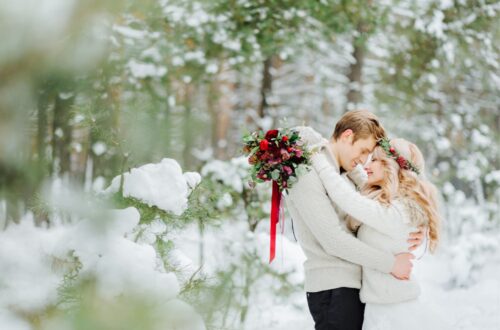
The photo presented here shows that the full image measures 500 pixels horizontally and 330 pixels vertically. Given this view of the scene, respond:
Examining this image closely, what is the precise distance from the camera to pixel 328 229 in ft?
8.52

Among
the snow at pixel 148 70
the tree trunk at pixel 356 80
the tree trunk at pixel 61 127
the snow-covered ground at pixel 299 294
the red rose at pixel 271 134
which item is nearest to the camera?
the tree trunk at pixel 61 127

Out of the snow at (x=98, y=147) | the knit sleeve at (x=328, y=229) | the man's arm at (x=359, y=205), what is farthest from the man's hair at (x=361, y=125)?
the snow at (x=98, y=147)

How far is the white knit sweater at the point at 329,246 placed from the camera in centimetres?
261

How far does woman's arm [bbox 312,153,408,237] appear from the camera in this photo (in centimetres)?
257

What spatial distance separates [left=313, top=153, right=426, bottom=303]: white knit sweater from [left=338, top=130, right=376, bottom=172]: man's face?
17 centimetres

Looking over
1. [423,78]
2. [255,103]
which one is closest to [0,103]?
[423,78]

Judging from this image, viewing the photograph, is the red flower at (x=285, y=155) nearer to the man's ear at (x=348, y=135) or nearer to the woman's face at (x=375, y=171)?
the man's ear at (x=348, y=135)

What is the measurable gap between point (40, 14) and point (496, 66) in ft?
30.8

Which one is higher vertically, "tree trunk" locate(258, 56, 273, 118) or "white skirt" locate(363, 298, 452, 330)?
"white skirt" locate(363, 298, 452, 330)

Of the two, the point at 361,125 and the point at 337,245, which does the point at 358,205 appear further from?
the point at 361,125

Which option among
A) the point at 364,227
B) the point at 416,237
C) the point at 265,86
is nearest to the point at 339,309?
the point at 364,227

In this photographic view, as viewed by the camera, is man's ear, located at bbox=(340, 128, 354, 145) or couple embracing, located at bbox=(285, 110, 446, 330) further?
man's ear, located at bbox=(340, 128, 354, 145)

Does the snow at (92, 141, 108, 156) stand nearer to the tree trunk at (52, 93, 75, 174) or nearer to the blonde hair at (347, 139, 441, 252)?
the tree trunk at (52, 93, 75, 174)

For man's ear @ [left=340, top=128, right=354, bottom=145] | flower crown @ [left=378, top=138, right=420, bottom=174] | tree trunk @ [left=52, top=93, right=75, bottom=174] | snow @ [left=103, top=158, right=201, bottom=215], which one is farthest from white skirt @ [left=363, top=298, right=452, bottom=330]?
tree trunk @ [left=52, top=93, right=75, bottom=174]
